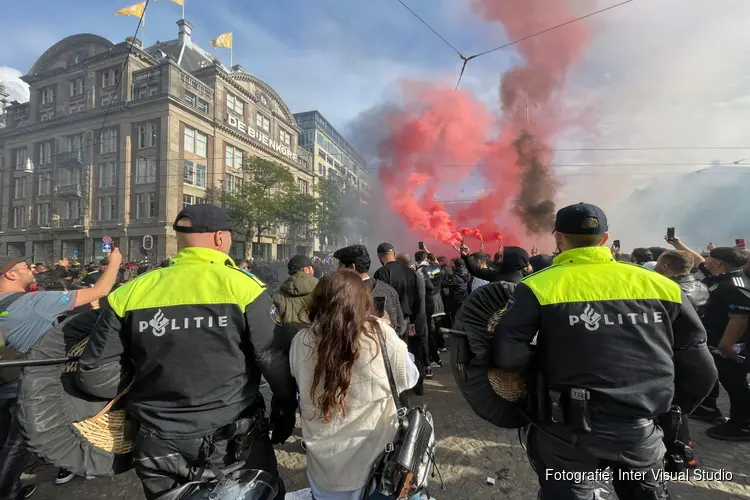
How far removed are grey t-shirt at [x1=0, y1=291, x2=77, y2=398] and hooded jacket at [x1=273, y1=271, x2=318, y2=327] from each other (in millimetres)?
1651

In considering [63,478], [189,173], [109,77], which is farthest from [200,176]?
[63,478]

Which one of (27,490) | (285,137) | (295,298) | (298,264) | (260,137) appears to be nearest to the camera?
(27,490)

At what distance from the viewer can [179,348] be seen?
167cm

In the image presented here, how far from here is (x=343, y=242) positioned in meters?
43.9

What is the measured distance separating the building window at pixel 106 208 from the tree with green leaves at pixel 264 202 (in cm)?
1115

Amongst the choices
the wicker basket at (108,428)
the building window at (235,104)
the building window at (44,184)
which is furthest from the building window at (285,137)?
the wicker basket at (108,428)

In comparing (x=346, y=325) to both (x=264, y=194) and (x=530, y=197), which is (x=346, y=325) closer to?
(x=530, y=197)

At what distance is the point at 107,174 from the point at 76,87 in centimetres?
1047

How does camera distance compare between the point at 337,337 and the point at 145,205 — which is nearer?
the point at 337,337

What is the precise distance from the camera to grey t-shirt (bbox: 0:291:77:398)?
2383 mm

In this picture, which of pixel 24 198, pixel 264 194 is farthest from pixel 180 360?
pixel 24 198

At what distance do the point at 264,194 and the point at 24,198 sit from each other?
27942 mm

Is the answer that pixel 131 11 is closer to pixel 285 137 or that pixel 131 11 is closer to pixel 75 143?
pixel 75 143

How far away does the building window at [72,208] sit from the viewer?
112 ft
